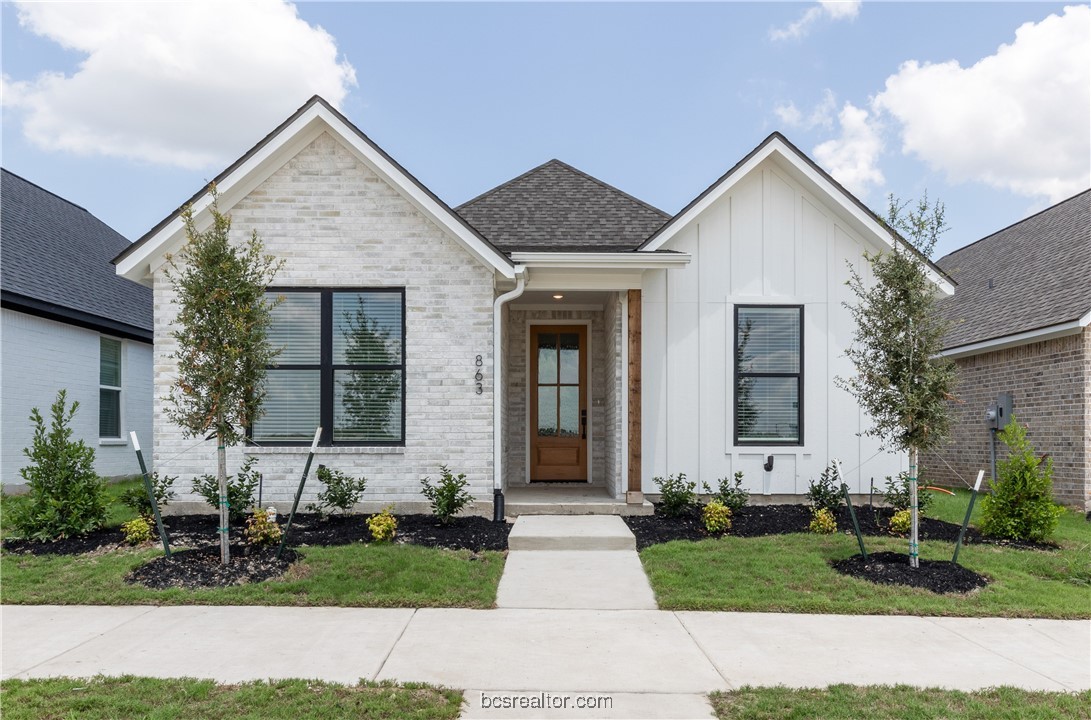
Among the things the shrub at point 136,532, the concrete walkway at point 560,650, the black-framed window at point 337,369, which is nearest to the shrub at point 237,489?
the black-framed window at point 337,369

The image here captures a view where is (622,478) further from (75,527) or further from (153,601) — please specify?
(75,527)

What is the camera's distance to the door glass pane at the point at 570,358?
1168cm

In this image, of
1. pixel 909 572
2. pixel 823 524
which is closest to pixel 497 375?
pixel 823 524

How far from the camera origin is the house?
9.01m

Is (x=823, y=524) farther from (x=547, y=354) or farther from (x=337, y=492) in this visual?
(x=337, y=492)

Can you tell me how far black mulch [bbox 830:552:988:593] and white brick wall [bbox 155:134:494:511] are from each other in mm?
4277

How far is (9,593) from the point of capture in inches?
235

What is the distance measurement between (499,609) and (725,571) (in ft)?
7.19

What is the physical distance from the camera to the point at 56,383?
12.7 metres

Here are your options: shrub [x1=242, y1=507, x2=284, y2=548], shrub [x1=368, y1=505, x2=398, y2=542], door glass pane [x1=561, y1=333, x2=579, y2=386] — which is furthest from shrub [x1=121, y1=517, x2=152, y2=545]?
door glass pane [x1=561, y1=333, x2=579, y2=386]

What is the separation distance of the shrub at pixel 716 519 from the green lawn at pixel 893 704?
3988mm

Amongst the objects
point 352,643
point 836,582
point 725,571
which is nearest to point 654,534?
point 725,571

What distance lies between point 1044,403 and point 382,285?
10972 mm

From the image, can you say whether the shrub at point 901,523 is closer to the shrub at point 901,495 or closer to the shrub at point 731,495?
the shrub at point 901,495
